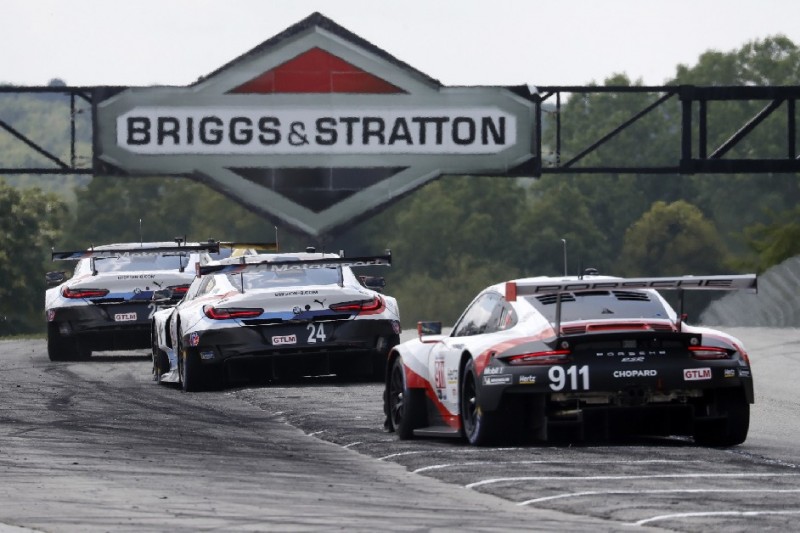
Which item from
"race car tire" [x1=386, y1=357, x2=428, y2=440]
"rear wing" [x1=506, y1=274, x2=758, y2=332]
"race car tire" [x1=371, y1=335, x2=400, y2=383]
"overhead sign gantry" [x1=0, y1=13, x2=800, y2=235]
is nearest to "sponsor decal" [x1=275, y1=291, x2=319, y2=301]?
"race car tire" [x1=371, y1=335, x2=400, y2=383]

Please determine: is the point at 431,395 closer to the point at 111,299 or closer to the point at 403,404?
the point at 403,404

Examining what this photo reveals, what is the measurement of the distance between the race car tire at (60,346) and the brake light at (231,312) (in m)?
7.51

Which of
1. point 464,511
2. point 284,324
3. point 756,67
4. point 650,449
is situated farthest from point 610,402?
point 756,67

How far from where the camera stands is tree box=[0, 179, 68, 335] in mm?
99500

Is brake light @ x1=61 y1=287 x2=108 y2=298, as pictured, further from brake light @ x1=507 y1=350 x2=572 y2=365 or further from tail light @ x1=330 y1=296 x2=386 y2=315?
brake light @ x1=507 y1=350 x2=572 y2=365

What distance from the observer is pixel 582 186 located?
127 metres

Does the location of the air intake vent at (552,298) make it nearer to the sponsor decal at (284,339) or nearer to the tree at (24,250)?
the sponsor decal at (284,339)

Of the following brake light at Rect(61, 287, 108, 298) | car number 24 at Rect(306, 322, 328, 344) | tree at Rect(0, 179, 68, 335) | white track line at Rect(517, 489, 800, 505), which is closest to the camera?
white track line at Rect(517, 489, 800, 505)

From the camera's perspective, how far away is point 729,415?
12.5 meters

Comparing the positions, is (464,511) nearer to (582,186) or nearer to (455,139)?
(455,139)

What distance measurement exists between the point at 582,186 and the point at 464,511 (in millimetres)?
118195

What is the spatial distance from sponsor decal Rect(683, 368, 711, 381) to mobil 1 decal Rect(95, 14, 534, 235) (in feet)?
75.2

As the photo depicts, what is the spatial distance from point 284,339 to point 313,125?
681 inches

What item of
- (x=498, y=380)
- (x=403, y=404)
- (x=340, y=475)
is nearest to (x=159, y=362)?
(x=403, y=404)
